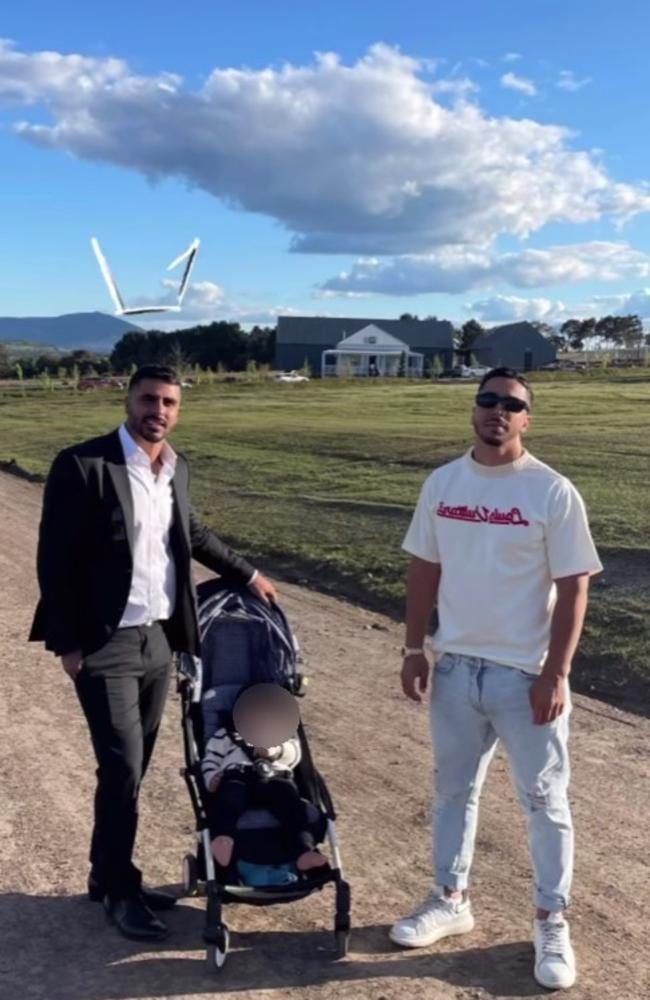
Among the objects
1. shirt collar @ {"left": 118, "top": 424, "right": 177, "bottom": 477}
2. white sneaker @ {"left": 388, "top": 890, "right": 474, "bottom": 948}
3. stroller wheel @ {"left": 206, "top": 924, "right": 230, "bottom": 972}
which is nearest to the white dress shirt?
shirt collar @ {"left": 118, "top": 424, "right": 177, "bottom": 477}

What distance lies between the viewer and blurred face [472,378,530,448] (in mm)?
3936

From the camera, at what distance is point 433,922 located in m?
4.15

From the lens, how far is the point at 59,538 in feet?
13.5

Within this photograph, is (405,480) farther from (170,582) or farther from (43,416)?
(43,416)

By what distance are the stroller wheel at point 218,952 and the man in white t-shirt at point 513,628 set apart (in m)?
0.68

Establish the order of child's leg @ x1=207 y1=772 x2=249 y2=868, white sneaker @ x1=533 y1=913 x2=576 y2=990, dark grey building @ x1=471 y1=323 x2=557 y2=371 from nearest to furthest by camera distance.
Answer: white sneaker @ x1=533 y1=913 x2=576 y2=990, child's leg @ x1=207 y1=772 x2=249 y2=868, dark grey building @ x1=471 y1=323 x2=557 y2=371

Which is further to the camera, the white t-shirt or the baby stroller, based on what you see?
the baby stroller

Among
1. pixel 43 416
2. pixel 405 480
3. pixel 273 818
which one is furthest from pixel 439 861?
pixel 43 416

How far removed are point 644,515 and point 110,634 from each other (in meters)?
10.6

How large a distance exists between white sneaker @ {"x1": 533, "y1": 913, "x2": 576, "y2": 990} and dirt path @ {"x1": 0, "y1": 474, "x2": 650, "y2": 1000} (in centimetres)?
5

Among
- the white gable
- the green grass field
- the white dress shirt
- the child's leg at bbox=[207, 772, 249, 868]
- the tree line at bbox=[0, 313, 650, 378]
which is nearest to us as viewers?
the child's leg at bbox=[207, 772, 249, 868]

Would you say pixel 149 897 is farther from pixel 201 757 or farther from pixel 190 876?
pixel 201 757

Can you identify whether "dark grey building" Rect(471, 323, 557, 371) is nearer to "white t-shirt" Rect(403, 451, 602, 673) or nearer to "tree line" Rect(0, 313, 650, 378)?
"tree line" Rect(0, 313, 650, 378)

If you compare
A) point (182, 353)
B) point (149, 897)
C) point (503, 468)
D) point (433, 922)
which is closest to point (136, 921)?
point (149, 897)
